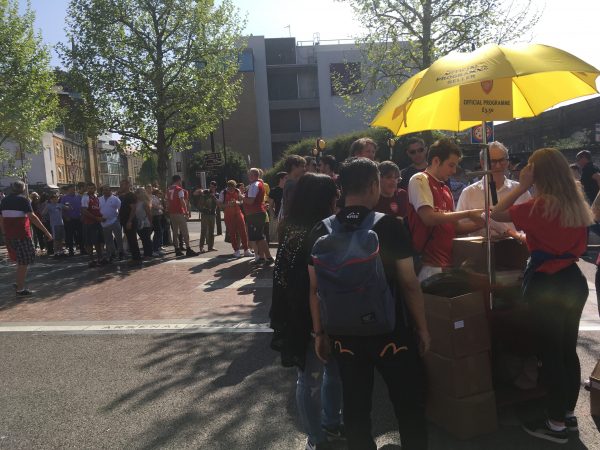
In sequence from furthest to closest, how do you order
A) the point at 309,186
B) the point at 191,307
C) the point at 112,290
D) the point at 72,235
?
the point at 72,235 → the point at 112,290 → the point at 191,307 → the point at 309,186

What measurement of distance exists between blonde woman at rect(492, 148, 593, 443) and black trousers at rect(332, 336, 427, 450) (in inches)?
42.6

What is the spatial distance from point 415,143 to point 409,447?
11.1 ft

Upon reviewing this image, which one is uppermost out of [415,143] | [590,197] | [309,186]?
[415,143]

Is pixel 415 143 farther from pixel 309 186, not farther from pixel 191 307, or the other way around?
pixel 191 307

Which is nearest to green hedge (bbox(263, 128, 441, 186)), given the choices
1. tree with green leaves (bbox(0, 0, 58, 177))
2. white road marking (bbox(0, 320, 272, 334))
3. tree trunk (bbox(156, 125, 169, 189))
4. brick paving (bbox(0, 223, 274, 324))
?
tree trunk (bbox(156, 125, 169, 189))

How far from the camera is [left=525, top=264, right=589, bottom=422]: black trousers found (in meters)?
2.98

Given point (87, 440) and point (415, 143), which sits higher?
point (415, 143)

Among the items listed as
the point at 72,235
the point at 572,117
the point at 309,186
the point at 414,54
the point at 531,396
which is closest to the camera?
the point at 309,186

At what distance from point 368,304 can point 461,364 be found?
1.05 m

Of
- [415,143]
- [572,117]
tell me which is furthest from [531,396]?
[572,117]

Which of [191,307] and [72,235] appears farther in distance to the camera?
[72,235]

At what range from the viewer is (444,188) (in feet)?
12.1

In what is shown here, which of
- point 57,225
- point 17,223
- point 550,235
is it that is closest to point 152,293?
point 17,223

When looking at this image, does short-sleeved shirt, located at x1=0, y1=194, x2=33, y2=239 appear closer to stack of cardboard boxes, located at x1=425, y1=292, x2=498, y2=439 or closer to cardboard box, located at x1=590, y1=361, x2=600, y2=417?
stack of cardboard boxes, located at x1=425, y1=292, x2=498, y2=439
